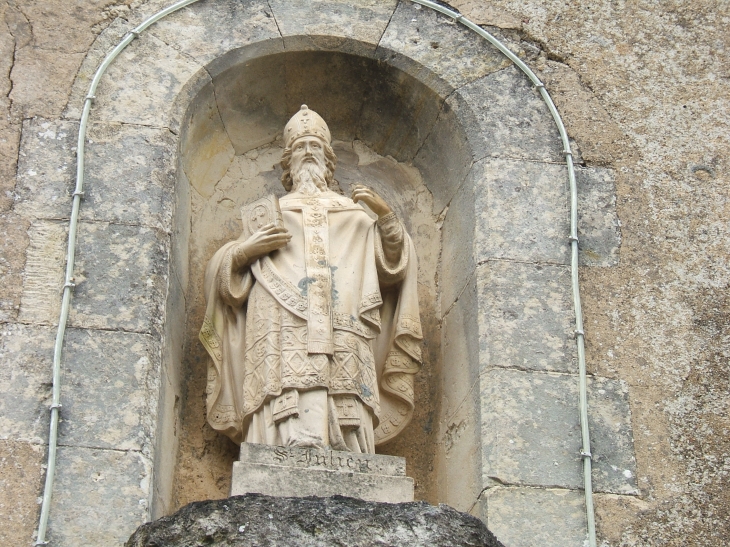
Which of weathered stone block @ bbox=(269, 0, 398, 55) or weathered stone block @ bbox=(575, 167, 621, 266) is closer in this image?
weathered stone block @ bbox=(575, 167, 621, 266)

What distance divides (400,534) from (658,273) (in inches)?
95.8

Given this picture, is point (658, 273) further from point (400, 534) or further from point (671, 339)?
point (400, 534)

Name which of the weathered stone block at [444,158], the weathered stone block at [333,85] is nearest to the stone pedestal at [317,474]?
the weathered stone block at [444,158]

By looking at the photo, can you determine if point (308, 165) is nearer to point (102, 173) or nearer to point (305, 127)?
point (305, 127)

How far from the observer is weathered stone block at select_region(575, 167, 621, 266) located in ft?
24.0

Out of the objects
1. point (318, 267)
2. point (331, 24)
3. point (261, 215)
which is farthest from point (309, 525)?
point (331, 24)

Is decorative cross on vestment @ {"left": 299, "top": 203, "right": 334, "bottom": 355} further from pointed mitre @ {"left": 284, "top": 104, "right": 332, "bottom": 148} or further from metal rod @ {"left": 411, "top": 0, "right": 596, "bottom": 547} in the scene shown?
metal rod @ {"left": 411, "top": 0, "right": 596, "bottom": 547}

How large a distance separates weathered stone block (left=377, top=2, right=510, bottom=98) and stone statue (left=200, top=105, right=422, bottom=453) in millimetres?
775

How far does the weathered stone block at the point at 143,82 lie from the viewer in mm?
7391

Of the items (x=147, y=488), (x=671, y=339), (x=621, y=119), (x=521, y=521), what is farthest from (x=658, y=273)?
(x=147, y=488)

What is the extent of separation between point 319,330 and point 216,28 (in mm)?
2037

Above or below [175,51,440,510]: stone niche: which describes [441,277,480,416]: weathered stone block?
below

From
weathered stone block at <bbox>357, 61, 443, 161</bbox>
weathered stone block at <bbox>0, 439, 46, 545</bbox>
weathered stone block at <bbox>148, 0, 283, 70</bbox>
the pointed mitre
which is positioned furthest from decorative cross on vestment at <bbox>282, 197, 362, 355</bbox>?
weathered stone block at <bbox>0, 439, 46, 545</bbox>

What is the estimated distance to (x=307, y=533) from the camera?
546 cm
